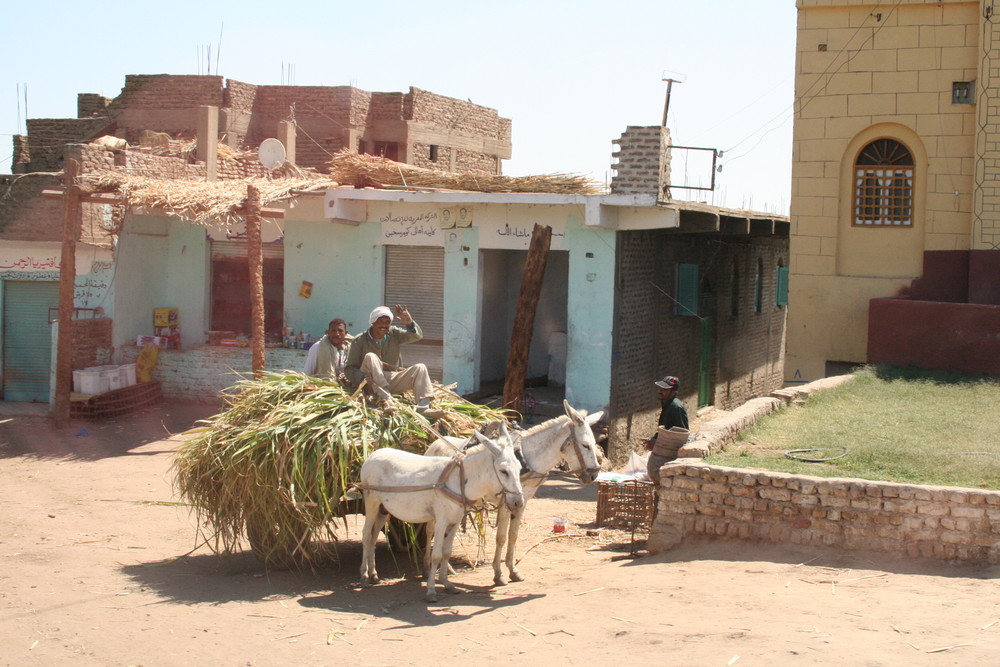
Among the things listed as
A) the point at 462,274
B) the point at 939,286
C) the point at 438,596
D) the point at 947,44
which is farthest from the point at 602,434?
the point at 947,44

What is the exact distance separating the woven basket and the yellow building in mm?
7035

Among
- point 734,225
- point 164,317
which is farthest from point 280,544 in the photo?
point 734,225

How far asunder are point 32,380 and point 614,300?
9546 mm

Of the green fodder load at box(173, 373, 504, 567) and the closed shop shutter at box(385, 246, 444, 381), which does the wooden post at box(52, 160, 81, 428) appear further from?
the green fodder load at box(173, 373, 504, 567)

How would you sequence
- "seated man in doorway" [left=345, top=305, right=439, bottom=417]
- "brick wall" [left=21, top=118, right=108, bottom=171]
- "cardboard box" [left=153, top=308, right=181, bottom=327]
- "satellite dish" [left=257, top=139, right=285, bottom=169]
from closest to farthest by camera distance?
"seated man in doorway" [left=345, top=305, right=439, bottom=417], "cardboard box" [left=153, top=308, right=181, bottom=327], "satellite dish" [left=257, top=139, right=285, bottom=169], "brick wall" [left=21, top=118, right=108, bottom=171]

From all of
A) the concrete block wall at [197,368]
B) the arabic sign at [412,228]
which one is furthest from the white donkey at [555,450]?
the concrete block wall at [197,368]

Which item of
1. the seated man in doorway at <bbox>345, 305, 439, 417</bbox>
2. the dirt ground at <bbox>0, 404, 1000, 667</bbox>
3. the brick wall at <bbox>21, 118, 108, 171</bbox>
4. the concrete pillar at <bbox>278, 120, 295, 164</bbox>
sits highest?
the brick wall at <bbox>21, 118, 108, 171</bbox>

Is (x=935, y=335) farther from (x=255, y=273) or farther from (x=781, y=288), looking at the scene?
(x=781, y=288)

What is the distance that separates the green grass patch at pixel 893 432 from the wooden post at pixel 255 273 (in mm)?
6737

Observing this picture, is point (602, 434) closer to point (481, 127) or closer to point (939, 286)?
point (939, 286)

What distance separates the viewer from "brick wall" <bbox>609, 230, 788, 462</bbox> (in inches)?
556

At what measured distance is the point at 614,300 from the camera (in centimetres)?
1369

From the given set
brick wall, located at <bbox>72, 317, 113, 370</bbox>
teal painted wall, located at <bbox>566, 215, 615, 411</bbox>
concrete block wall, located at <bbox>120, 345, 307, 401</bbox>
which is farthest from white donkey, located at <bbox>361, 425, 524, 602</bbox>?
brick wall, located at <bbox>72, 317, 113, 370</bbox>

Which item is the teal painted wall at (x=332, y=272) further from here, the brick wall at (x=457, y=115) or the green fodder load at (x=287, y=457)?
the brick wall at (x=457, y=115)
